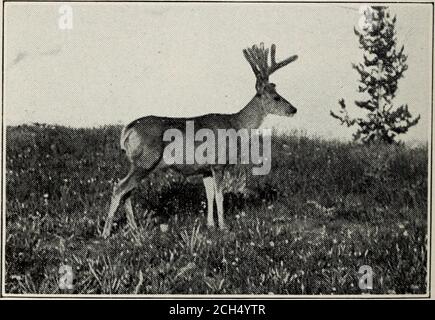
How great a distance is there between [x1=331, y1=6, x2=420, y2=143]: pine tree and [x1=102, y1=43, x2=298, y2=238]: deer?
488 millimetres

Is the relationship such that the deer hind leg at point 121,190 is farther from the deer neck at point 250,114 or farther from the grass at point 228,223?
the deer neck at point 250,114

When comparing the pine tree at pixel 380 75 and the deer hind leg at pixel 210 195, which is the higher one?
the pine tree at pixel 380 75

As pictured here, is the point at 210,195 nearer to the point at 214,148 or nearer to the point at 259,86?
the point at 214,148

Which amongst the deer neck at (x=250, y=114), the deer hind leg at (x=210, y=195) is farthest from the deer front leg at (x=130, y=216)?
the deer neck at (x=250, y=114)

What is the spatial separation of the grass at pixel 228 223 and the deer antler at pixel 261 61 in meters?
0.47

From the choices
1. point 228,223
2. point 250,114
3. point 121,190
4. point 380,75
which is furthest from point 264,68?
point 121,190

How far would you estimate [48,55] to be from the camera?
19.8 ft

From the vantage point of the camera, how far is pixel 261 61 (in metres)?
6.08

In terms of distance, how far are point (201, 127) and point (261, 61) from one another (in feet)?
2.02

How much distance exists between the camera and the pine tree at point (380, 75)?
612 cm

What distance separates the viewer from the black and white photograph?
237 inches

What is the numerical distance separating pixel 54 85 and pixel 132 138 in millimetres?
651
